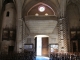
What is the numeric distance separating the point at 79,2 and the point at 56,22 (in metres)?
4.98

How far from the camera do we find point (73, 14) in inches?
901

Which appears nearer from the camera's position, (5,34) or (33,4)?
(5,34)

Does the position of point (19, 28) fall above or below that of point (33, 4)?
below

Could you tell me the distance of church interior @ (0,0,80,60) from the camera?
2136cm

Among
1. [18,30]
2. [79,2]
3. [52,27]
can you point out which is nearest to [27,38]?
[18,30]

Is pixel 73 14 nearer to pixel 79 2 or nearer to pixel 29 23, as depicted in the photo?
pixel 79 2

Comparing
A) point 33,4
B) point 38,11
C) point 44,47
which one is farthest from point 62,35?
point 44,47

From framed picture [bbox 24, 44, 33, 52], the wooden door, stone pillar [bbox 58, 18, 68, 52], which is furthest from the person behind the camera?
the wooden door

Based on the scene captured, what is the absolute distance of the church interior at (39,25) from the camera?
70.1 feet

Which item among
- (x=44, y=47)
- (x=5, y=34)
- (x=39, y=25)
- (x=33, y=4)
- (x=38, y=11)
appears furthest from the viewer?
(x=44, y=47)

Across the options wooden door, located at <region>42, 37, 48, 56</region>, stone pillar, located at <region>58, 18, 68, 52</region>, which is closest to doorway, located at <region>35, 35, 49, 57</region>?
wooden door, located at <region>42, 37, 48, 56</region>

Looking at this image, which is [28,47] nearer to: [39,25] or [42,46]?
[39,25]

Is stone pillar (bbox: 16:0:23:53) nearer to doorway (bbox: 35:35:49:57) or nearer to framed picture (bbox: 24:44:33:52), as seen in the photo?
framed picture (bbox: 24:44:33:52)

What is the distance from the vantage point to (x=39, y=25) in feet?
71.8
